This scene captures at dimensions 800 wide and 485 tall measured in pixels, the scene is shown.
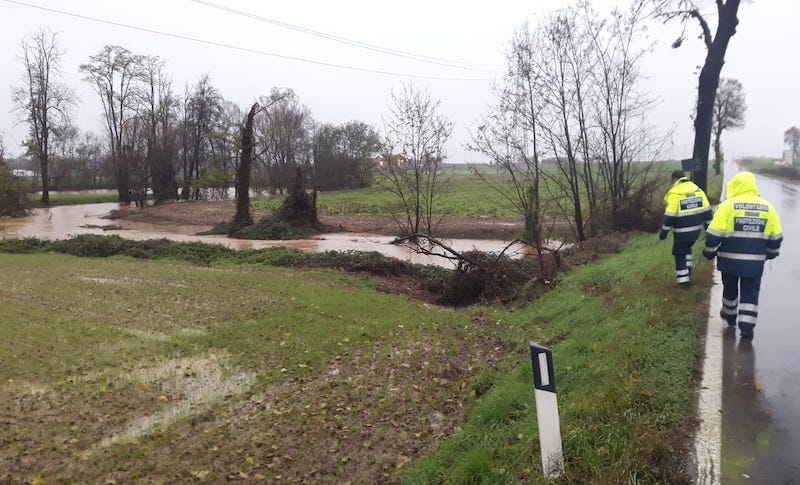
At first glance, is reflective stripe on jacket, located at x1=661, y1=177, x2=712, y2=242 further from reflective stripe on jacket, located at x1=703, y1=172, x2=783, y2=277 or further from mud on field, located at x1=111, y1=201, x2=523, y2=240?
mud on field, located at x1=111, y1=201, x2=523, y2=240

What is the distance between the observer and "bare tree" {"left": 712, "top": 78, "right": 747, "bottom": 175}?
55656 millimetres

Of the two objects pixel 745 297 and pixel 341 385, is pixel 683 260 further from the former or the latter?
pixel 341 385

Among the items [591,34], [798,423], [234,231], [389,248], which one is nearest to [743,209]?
[798,423]

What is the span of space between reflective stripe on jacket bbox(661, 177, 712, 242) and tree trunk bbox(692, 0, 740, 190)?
7611 millimetres

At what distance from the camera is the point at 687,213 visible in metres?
8.27

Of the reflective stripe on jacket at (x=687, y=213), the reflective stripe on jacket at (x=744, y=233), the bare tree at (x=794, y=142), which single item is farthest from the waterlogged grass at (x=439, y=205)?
the bare tree at (x=794, y=142)

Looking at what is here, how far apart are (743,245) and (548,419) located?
4.15 m

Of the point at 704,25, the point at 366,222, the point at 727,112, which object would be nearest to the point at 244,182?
the point at 366,222

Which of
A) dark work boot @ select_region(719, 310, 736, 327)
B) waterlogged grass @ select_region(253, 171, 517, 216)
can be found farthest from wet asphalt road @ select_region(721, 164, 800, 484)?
waterlogged grass @ select_region(253, 171, 517, 216)

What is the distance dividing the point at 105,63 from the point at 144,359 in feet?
213

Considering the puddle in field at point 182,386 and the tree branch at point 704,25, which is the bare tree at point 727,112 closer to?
the tree branch at point 704,25

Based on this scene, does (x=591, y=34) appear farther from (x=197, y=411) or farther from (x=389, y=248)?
(x=197, y=411)

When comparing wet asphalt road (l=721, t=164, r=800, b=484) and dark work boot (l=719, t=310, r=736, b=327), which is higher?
dark work boot (l=719, t=310, r=736, b=327)

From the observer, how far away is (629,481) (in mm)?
3545
